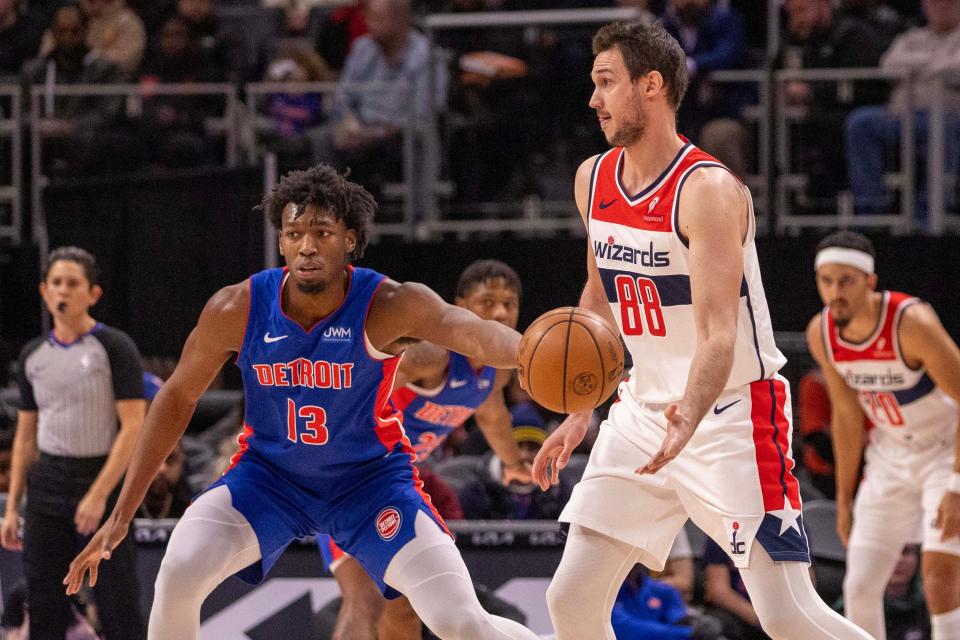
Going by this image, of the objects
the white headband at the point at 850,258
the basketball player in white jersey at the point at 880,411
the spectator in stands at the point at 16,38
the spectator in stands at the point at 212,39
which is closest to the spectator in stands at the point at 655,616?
the basketball player in white jersey at the point at 880,411

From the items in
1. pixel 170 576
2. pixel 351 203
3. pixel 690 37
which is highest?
pixel 690 37

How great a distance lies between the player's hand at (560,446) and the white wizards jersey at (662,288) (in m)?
0.21

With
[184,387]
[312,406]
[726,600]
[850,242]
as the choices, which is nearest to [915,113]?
[850,242]

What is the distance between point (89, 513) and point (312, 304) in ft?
7.14

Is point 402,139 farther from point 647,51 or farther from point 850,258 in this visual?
point 647,51

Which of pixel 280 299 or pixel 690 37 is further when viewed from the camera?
pixel 690 37

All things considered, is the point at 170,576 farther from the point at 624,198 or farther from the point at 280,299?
the point at 624,198

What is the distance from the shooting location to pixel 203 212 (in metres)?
8.64

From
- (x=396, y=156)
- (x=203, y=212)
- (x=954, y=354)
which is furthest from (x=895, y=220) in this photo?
(x=203, y=212)

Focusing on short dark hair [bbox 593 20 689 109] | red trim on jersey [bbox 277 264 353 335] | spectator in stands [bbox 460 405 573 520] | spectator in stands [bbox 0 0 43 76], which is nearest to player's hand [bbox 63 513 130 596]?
red trim on jersey [bbox 277 264 353 335]

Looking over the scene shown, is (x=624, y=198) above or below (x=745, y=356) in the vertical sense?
above

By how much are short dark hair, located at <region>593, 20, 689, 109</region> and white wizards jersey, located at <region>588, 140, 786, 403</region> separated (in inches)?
8.5

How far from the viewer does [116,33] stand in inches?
427

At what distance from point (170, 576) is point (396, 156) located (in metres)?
5.43
